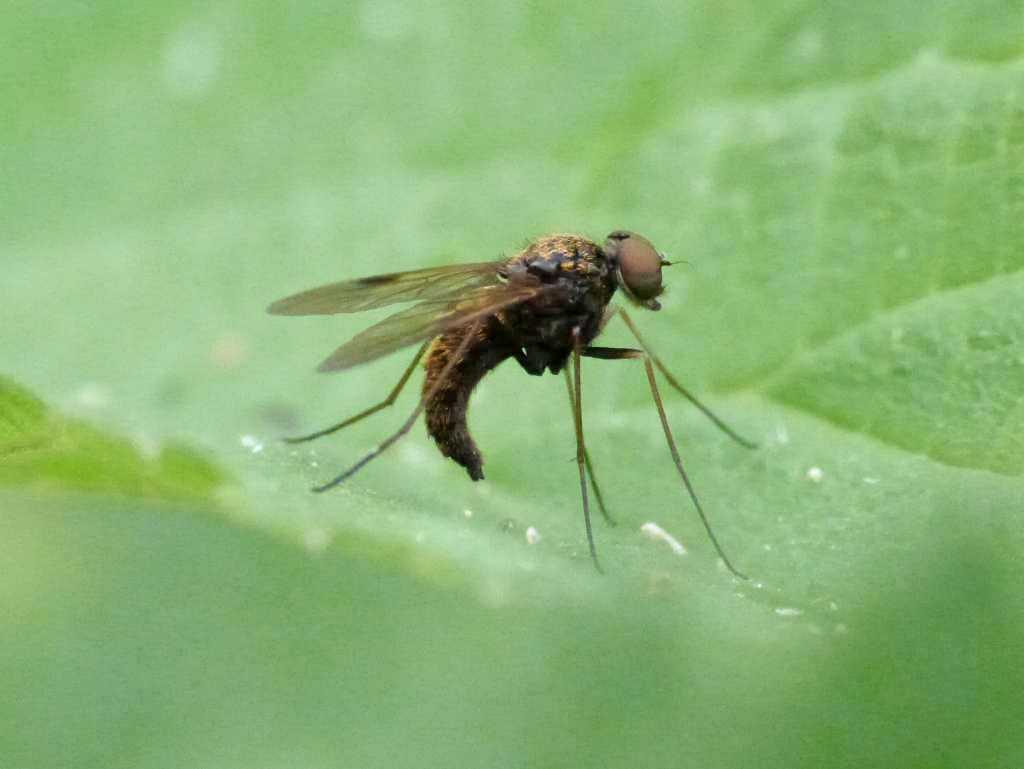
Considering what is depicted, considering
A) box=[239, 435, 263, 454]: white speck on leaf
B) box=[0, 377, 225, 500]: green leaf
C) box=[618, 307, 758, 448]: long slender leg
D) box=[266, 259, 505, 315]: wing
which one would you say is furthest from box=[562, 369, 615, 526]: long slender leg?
box=[0, 377, 225, 500]: green leaf

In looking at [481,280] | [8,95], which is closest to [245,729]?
[481,280]

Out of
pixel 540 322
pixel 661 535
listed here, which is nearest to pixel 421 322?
pixel 540 322

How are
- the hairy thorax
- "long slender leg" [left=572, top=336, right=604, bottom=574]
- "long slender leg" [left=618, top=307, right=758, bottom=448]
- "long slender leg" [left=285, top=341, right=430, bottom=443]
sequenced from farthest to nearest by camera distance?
"long slender leg" [left=285, top=341, right=430, bottom=443]
the hairy thorax
"long slender leg" [left=618, top=307, right=758, bottom=448]
"long slender leg" [left=572, top=336, right=604, bottom=574]

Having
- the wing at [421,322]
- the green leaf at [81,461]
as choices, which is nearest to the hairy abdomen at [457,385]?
the wing at [421,322]

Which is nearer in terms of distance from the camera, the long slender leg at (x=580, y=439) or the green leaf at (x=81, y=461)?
the green leaf at (x=81, y=461)

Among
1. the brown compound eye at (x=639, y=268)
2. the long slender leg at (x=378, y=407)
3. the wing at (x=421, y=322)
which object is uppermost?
the brown compound eye at (x=639, y=268)

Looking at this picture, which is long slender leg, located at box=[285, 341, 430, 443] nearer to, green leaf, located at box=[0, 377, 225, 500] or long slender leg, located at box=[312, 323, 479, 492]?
long slender leg, located at box=[312, 323, 479, 492]

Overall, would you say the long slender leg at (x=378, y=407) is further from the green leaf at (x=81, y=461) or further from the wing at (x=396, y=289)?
the green leaf at (x=81, y=461)
